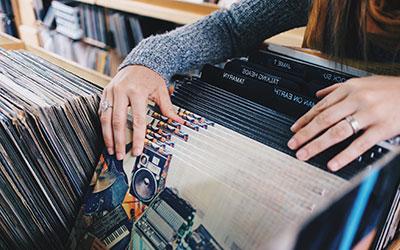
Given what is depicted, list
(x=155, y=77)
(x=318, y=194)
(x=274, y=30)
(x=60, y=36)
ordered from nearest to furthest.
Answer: (x=318, y=194) < (x=155, y=77) < (x=274, y=30) < (x=60, y=36)

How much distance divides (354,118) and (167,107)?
0.31 metres

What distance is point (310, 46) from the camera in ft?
2.50

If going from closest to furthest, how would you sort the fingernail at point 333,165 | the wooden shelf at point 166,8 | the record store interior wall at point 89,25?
the fingernail at point 333,165, the wooden shelf at point 166,8, the record store interior wall at point 89,25

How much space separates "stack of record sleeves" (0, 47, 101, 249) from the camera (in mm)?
612

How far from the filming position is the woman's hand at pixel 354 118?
51cm

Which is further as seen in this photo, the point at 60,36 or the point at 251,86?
the point at 60,36

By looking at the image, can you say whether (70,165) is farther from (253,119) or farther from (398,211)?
(398,211)

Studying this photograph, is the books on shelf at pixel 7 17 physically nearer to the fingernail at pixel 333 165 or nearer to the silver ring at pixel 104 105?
the silver ring at pixel 104 105

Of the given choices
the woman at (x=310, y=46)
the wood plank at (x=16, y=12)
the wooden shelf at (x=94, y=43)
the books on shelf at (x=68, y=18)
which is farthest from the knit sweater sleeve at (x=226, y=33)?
the wood plank at (x=16, y=12)

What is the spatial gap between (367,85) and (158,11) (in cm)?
154

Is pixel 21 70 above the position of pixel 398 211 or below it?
above

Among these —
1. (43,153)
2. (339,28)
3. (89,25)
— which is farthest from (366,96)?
(89,25)

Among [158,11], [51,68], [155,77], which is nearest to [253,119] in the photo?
[155,77]

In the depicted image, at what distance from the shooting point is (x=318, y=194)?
0.47 metres
